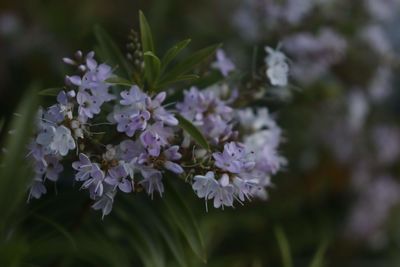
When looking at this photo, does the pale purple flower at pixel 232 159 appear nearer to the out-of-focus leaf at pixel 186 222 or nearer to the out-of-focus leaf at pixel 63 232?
the out-of-focus leaf at pixel 186 222

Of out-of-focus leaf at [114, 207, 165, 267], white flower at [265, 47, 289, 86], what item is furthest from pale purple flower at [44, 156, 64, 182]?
white flower at [265, 47, 289, 86]

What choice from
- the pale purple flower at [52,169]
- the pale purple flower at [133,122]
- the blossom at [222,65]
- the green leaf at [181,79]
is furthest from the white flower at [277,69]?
the pale purple flower at [52,169]

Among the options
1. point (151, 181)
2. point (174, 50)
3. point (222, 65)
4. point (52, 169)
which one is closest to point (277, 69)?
point (222, 65)

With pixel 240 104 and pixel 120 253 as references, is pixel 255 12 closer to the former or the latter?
pixel 240 104

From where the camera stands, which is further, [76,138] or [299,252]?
[299,252]

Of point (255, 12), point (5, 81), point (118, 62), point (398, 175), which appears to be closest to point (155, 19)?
point (255, 12)
